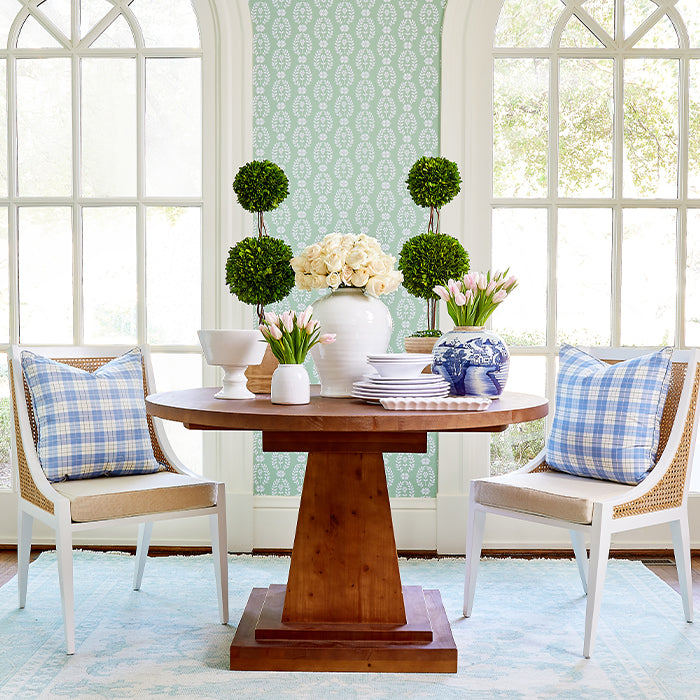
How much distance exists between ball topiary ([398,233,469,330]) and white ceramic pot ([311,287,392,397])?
0.26m

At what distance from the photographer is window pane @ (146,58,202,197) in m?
3.58

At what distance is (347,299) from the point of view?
2.36 meters

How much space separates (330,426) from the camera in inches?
75.7

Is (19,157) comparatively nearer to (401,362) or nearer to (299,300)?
(299,300)

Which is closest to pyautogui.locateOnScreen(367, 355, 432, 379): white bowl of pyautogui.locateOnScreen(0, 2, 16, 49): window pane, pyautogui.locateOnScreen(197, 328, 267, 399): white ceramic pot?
pyautogui.locateOnScreen(197, 328, 267, 399): white ceramic pot

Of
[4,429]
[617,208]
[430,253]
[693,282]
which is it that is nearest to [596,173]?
[617,208]

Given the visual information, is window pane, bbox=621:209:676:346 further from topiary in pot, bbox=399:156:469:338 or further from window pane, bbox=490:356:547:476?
topiary in pot, bbox=399:156:469:338

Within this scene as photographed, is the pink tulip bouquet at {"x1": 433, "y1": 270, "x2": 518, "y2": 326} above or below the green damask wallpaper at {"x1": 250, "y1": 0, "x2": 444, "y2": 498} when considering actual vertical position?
below

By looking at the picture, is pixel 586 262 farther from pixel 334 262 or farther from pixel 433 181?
pixel 334 262

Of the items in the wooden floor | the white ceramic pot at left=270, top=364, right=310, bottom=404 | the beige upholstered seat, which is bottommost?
the wooden floor

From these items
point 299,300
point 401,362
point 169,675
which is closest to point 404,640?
point 169,675

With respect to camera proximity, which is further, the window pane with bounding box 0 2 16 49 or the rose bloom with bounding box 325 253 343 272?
the window pane with bounding box 0 2 16 49

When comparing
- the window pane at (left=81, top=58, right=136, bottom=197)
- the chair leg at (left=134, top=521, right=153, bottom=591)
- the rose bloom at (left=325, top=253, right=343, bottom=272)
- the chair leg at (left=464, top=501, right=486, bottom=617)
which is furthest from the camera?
the window pane at (left=81, top=58, right=136, bottom=197)

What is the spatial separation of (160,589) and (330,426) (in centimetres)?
140
